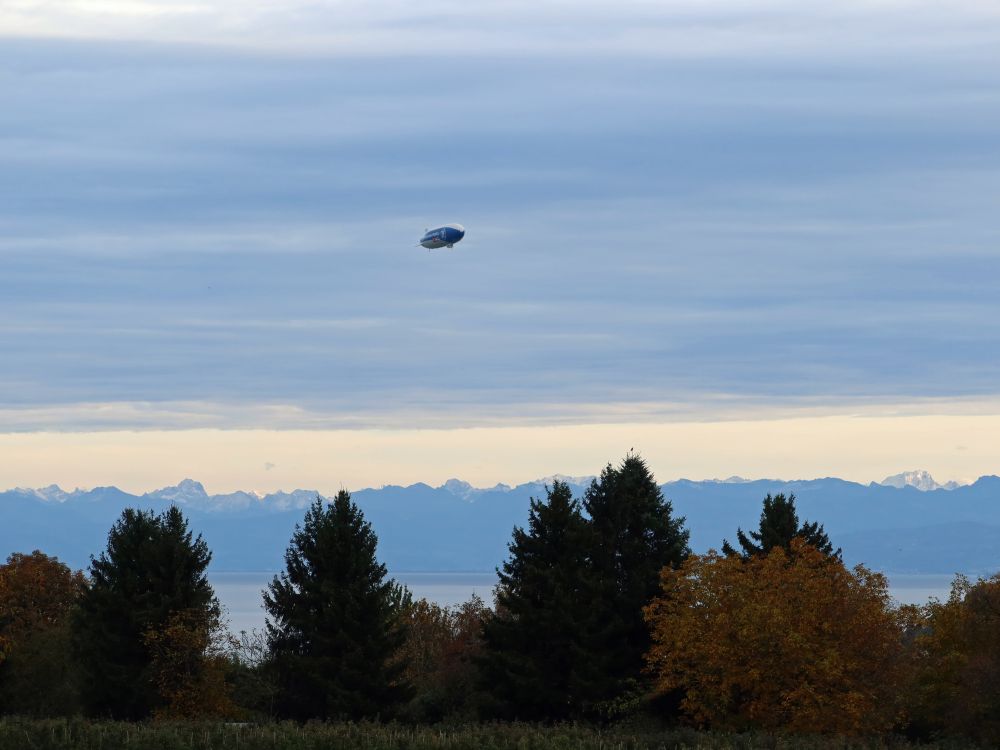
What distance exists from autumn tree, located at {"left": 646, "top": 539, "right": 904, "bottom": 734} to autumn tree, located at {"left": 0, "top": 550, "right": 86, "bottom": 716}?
3667 centimetres

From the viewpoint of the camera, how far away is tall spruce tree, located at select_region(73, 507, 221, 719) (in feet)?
273

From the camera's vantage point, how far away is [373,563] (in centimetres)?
8281

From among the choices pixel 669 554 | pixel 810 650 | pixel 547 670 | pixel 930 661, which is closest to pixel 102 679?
pixel 547 670

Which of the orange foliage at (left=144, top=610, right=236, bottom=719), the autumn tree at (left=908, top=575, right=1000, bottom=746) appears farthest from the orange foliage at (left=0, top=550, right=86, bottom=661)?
the autumn tree at (left=908, top=575, right=1000, bottom=746)

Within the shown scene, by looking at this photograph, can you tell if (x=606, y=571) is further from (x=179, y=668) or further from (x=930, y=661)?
(x=179, y=668)

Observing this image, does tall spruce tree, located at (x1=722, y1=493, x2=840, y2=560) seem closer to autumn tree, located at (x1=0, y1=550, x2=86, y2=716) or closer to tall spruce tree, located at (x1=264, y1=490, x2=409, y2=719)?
tall spruce tree, located at (x1=264, y1=490, x2=409, y2=719)

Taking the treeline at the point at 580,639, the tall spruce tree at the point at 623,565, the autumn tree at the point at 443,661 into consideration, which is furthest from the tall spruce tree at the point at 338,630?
the tall spruce tree at the point at 623,565

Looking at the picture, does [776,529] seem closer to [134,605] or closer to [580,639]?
[580,639]

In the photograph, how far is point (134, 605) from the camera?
84625 millimetres

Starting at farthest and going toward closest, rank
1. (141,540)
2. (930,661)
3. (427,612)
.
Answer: (427,612), (141,540), (930,661)

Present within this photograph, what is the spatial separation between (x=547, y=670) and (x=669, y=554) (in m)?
9.00

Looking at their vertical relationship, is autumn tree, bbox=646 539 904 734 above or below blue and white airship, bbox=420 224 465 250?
below

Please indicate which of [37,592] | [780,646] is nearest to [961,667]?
[780,646]

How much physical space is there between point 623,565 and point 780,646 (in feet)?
53.0
